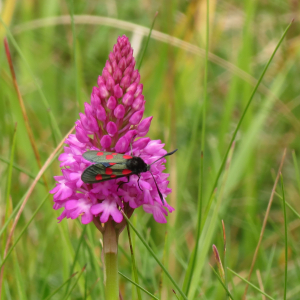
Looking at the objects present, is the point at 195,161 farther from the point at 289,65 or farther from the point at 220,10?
the point at 220,10

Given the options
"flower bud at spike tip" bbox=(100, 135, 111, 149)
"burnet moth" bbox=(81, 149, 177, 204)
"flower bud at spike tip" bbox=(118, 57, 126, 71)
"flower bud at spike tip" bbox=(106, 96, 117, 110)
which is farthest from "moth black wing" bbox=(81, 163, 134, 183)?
"flower bud at spike tip" bbox=(118, 57, 126, 71)

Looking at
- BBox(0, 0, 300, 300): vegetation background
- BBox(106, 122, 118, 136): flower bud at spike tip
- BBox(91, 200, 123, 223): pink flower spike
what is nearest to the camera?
BBox(91, 200, 123, 223): pink flower spike

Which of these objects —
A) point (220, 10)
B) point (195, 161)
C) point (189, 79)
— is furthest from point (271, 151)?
point (220, 10)

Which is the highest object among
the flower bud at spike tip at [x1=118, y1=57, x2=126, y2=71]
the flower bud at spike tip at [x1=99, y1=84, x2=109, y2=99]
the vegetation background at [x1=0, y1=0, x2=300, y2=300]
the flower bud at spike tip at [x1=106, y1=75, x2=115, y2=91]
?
the flower bud at spike tip at [x1=118, y1=57, x2=126, y2=71]

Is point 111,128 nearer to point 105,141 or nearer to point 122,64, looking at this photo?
point 105,141

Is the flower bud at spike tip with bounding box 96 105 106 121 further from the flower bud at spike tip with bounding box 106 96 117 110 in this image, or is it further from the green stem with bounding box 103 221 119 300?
the green stem with bounding box 103 221 119 300

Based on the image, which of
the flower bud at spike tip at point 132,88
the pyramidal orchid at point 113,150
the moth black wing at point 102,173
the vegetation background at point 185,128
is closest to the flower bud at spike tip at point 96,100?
the pyramidal orchid at point 113,150

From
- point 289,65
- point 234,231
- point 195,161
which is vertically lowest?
point 234,231

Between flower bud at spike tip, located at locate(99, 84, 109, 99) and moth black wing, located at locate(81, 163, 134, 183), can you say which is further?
flower bud at spike tip, located at locate(99, 84, 109, 99)
